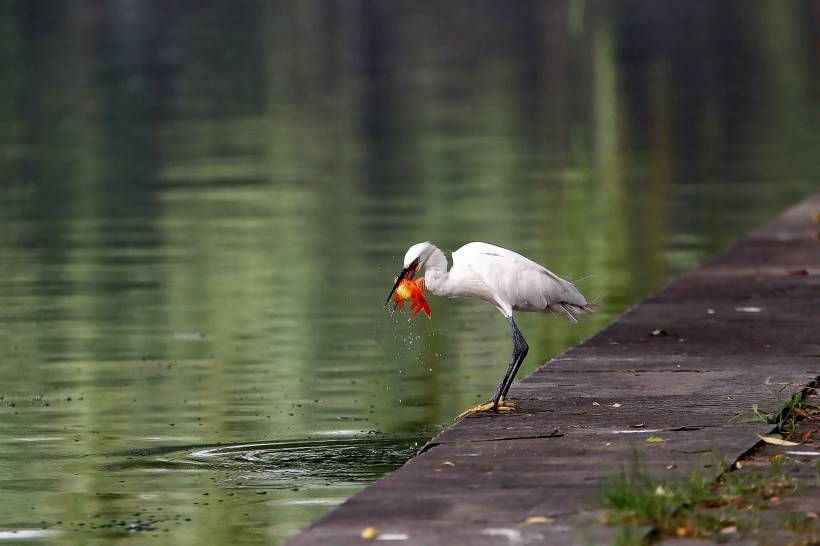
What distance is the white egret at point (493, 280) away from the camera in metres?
9.35

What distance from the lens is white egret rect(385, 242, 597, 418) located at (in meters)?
9.35

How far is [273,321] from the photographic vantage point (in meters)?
13.7

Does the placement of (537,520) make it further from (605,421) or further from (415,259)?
(415,259)

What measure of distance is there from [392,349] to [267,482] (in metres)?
3.94

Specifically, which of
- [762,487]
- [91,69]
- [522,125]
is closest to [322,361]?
[762,487]

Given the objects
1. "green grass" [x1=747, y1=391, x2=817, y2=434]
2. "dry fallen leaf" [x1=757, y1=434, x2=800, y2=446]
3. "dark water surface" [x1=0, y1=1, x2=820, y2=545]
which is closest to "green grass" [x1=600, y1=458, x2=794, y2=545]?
"dry fallen leaf" [x1=757, y1=434, x2=800, y2=446]

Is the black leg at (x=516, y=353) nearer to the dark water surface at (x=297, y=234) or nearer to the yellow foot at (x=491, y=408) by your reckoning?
the yellow foot at (x=491, y=408)

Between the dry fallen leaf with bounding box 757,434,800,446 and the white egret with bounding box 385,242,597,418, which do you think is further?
the white egret with bounding box 385,242,597,418

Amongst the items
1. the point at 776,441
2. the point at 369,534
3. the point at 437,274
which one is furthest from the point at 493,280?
the point at 369,534

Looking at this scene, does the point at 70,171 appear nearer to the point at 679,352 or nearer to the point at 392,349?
the point at 392,349

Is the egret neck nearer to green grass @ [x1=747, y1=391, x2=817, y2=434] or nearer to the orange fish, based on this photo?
the orange fish

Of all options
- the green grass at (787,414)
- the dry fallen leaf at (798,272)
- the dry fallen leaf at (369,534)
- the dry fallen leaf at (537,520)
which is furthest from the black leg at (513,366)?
the dry fallen leaf at (798,272)

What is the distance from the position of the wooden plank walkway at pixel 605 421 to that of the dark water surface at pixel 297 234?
0.61m

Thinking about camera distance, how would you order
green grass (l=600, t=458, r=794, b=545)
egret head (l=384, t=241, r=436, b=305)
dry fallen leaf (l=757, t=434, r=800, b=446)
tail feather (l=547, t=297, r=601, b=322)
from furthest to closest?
tail feather (l=547, t=297, r=601, b=322) < egret head (l=384, t=241, r=436, b=305) < dry fallen leaf (l=757, t=434, r=800, b=446) < green grass (l=600, t=458, r=794, b=545)
